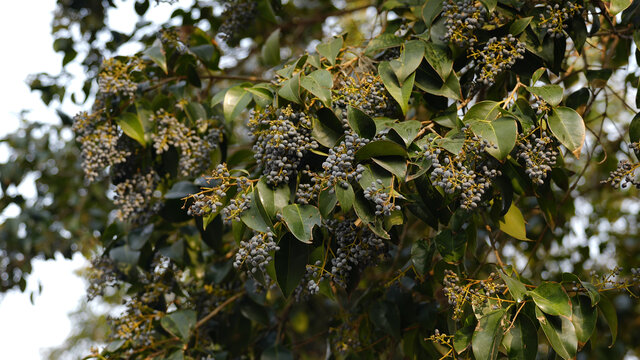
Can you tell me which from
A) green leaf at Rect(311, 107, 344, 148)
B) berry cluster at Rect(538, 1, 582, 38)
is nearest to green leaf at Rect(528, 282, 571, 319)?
green leaf at Rect(311, 107, 344, 148)

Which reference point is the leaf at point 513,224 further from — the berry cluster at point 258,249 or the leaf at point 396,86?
the berry cluster at point 258,249

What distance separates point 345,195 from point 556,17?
81cm

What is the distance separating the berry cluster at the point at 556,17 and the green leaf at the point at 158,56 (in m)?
1.20

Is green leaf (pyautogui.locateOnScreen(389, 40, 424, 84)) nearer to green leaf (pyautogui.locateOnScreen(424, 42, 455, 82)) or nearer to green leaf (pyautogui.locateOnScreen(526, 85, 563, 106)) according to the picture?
green leaf (pyautogui.locateOnScreen(424, 42, 455, 82))

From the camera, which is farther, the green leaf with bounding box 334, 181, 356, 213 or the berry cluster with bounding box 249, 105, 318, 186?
the berry cluster with bounding box 249, 105, 318, 186

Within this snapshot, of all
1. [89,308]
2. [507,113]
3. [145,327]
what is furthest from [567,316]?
[89,308]

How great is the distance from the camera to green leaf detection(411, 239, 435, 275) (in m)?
1.49

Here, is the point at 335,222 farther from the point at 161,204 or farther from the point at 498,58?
the point at 161,204

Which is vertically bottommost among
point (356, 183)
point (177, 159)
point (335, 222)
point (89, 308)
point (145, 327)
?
point (89, 308)

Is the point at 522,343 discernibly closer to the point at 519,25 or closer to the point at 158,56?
the point at 519,25

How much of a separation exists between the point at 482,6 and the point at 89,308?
6.28 m

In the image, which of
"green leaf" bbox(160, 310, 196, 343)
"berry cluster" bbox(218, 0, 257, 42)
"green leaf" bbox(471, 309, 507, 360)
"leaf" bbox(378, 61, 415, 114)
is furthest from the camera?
"berry cluster" bbox(218, 0, 257, 42)

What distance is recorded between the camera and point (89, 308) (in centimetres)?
647

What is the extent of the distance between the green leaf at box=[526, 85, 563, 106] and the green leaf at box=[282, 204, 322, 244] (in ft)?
2.06
